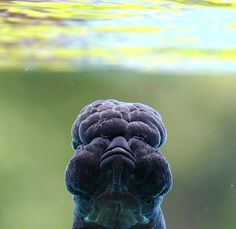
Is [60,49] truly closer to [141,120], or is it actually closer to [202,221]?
[202,221]

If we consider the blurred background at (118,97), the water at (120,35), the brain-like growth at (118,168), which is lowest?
the blurred background at (118,97)

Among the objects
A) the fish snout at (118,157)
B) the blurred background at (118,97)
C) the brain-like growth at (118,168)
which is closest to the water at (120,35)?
the blurred background at (118,97)

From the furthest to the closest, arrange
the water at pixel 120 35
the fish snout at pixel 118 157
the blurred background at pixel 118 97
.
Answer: the blurred background at pixel 118 97 → the water at pixel 120 35 → the fish snout at pixel 118 157

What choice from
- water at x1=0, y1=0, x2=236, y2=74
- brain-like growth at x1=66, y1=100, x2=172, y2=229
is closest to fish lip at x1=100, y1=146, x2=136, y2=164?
brain-like growth at x1=66, y1=100, x2=172, y2=229

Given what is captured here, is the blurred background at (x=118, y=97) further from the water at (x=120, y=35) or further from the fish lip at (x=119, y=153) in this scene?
the fish lip at (x=119, y=153)

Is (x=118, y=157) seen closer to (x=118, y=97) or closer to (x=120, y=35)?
(x=120, y=35)

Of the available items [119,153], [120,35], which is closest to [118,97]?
[120,35]

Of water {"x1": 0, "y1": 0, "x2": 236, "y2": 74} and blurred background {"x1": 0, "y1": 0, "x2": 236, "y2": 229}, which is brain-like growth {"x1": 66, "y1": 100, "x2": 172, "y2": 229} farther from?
blurred background {"x1": 0, "y1": 0, "x2": 236, "y2": 229}

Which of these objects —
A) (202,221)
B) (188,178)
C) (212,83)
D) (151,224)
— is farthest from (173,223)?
(151,224)
